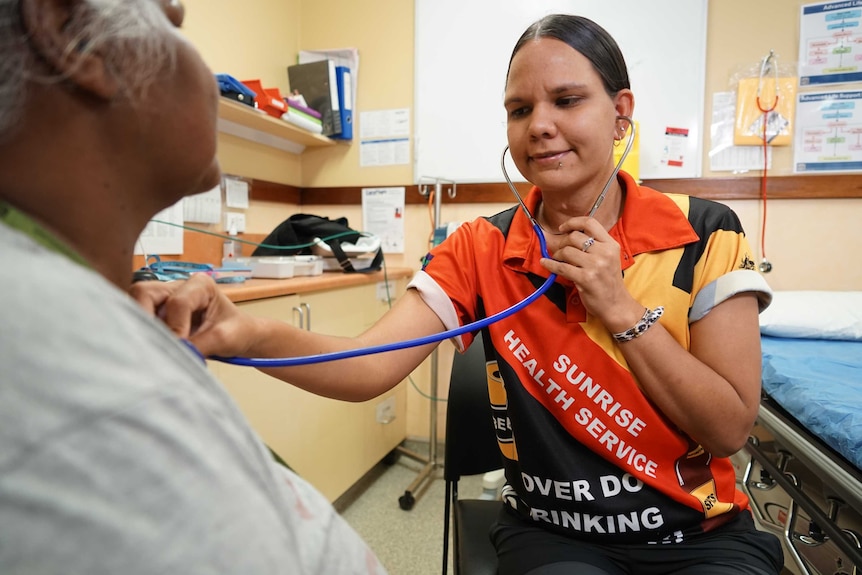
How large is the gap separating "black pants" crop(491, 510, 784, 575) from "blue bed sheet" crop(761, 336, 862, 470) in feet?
1.05

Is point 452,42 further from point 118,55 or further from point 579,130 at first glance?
point 118,55

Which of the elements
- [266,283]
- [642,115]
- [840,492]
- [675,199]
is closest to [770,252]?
[642,115]

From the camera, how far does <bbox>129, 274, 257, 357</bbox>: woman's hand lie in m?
0.54

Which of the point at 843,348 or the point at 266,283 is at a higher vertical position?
the point at 266,283

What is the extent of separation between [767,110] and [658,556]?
1954mm

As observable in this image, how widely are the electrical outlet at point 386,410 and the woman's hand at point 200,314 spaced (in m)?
1.55

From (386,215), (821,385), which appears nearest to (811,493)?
(821,385)

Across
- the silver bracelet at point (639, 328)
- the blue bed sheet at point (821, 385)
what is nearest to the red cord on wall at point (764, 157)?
A: the blue bed sheet at point (821, 385)

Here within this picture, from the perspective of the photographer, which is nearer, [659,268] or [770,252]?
[659,268]

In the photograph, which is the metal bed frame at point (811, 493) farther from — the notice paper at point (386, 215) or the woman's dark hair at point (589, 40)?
the notice paper at point (386, 215)

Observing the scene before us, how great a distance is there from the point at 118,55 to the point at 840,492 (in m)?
1.28

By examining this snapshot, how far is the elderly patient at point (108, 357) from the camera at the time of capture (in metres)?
0.26

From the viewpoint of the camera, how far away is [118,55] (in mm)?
369

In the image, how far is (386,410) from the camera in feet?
7.18
